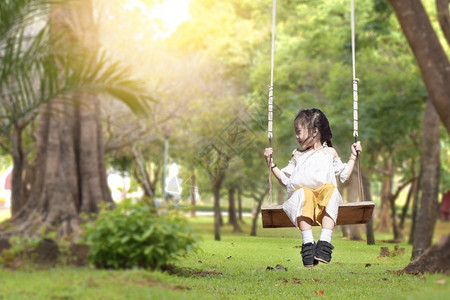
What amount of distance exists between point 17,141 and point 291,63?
9.74 m

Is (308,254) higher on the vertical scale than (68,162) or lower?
lower

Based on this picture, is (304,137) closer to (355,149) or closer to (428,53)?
(355,149)

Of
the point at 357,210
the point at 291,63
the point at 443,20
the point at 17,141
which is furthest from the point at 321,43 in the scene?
the point at 357,210

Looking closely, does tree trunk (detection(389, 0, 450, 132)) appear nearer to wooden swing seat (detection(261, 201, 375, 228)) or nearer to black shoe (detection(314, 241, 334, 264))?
wooden swing seat (detection(261, 201, 375, 228))

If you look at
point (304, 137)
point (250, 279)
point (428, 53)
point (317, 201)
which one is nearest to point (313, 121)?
point (304, 137)

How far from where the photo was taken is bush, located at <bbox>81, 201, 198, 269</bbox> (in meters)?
5.41

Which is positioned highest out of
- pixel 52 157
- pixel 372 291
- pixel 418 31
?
pixel 418 31

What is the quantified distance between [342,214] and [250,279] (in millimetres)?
2082

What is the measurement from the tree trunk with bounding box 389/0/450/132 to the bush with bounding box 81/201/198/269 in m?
2.99

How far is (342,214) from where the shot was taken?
5.49 meters

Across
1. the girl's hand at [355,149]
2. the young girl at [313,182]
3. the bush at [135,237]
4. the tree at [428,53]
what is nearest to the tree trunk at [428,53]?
the tree at [428,53]

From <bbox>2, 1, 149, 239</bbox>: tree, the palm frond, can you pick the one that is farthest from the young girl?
<bbox>2, 1, 149, 239</bbox>: tree

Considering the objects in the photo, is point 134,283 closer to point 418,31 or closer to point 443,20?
point 418,31

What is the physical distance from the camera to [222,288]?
21.3ft
